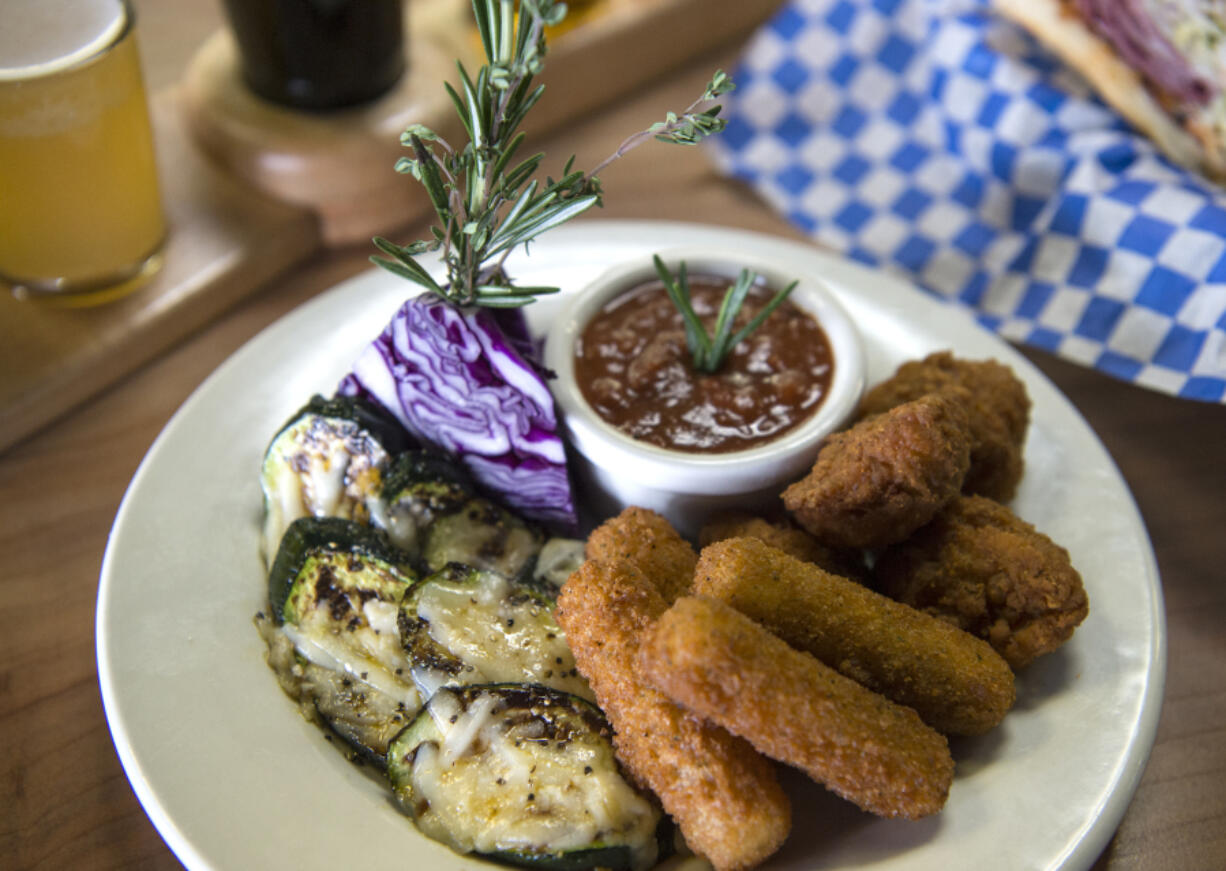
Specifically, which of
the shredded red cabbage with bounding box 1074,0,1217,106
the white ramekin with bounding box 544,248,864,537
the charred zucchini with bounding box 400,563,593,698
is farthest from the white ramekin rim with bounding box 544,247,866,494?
the shredded red cabbage with bounding box 1074,0,1217,106

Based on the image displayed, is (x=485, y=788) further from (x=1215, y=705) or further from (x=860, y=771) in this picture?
(x=1215, y=705)

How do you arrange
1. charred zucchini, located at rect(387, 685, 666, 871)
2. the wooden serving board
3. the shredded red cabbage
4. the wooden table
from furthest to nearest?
the shredded red cabbage < the wooden serving board < the wooden table < charred zucchini, located at rect(387, 685, 666, 871)

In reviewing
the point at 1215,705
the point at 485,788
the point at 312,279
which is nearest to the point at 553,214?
the point at 485,788

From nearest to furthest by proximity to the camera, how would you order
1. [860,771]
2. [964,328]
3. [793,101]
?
1. [860,771]
2. [964,328]
3. [793,101]

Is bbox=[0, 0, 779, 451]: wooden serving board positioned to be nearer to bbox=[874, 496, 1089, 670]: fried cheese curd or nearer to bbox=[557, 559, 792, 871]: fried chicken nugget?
bbox=[557, 559, 792, 871]: fried chicken nugget

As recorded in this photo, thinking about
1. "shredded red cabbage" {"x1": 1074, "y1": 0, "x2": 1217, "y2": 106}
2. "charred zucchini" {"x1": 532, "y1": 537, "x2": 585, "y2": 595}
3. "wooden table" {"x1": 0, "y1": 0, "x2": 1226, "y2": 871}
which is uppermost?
"shredded red cabbage" {"x1": 1074, "y1": 0, "x2": 1217, "y2": 106}

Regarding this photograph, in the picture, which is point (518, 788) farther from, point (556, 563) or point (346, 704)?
point (556, 563)

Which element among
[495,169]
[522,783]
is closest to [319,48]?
[495,169]
